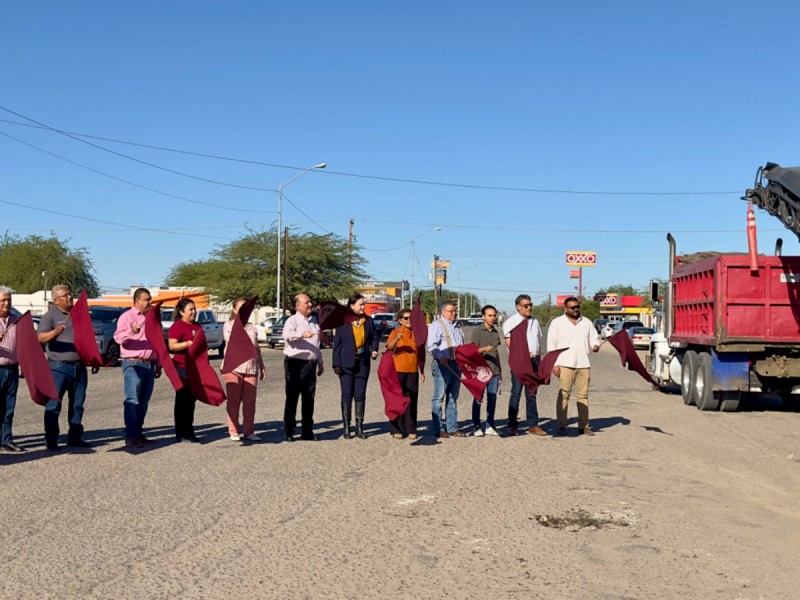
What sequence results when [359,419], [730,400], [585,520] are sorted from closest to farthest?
[585,520] → [359,419] → [730,400]

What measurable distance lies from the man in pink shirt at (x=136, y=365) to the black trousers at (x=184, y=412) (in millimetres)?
441

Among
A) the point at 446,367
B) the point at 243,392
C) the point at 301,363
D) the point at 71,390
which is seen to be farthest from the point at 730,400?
the point at 71,390

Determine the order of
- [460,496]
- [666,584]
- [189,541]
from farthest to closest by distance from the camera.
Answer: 1. [460,496]
2. [189,541]
3. [666,584]

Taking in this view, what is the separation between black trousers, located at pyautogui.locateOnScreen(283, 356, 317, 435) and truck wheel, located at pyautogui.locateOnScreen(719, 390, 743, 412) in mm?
8125

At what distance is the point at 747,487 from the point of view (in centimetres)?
953

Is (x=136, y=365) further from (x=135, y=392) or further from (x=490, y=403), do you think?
(x=490, y=403)

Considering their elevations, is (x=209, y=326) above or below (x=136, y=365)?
above

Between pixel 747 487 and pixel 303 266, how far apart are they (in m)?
58.2

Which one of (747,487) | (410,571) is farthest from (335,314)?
(410,571)

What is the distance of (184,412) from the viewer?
39.9 feet

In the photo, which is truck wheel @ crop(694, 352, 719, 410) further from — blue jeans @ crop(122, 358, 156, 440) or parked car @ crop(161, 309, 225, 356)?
parked car @ crop(161, 309, 225, 356)

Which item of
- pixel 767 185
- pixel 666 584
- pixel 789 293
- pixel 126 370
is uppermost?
pixel 767 185

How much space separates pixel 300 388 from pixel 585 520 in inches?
213

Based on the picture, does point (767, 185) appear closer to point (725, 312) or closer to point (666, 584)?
point (725, 312)
